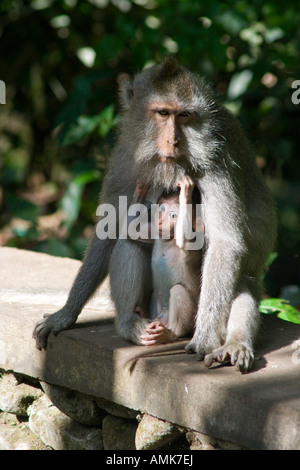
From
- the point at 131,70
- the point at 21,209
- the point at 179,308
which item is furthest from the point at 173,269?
the point at 131,70

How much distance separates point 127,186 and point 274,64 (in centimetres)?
359

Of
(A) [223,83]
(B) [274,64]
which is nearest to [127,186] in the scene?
(B) [274,64]

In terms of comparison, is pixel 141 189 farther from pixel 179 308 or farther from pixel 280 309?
pixel 280 309

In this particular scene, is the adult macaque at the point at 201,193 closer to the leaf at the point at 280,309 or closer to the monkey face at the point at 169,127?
the monkey face at the point at 169,127

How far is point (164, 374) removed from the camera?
3.44 metres

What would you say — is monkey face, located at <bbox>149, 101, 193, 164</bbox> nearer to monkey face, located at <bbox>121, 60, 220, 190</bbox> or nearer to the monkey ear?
monkey face, located at <bbox>121, 60, 220, 190</bbox>

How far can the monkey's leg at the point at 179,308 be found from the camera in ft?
13.3

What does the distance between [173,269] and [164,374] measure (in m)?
0.84

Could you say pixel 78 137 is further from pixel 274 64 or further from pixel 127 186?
pixel 127 186

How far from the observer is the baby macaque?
4.01 m

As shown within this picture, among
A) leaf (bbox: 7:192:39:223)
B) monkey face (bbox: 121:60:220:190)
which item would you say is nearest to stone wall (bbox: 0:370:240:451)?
monkey face (bbox: 121:60:220:190)

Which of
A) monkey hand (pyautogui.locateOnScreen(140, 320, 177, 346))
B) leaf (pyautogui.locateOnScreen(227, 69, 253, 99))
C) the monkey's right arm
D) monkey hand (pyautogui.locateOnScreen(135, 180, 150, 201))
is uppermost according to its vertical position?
leaf (pyautogui.locateOnScreen(227, 69, 253, 99))

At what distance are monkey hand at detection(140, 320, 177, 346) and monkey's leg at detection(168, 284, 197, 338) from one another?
11 cm

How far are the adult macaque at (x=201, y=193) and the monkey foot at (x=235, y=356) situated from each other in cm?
3
